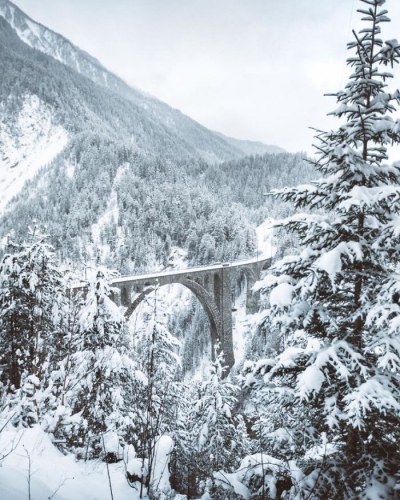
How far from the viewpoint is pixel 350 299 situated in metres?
5.09

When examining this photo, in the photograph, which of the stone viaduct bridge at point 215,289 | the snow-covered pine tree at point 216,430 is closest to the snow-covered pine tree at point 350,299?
the snow-covered pine tree at point 216,430

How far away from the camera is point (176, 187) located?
104562 mm

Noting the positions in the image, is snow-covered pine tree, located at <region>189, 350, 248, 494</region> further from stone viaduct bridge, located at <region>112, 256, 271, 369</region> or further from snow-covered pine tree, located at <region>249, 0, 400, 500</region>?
stone viaduct bridge, located at <region>112, 256, 271, 369</region>

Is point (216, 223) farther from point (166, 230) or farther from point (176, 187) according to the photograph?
point (176, 187)

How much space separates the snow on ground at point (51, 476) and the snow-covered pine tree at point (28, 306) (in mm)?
3904

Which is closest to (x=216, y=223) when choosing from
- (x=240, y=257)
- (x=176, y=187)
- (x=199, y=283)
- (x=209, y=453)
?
(x=240, y=257)

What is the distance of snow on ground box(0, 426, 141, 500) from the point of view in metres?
4.10

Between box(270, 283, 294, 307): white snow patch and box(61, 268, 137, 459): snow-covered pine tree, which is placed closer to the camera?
box(270, 283, 294, 307): white snow patch

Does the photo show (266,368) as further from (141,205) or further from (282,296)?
(141,205)

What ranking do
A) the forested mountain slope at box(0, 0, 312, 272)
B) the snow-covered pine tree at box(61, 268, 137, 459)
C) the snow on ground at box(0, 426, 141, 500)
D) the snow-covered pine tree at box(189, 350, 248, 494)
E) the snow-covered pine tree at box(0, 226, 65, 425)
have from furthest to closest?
the forested mountain slope at box(0, 0, 312, 272)
the snow-covered pine tree at box(189, 350, 248, 494)
the snow-covered pine tree at box(0, 226, 65, 425)
the snow-covered pine tree at box(61, 268, 137, 459)
the snow on ground at box(0, 426, 141, 500)

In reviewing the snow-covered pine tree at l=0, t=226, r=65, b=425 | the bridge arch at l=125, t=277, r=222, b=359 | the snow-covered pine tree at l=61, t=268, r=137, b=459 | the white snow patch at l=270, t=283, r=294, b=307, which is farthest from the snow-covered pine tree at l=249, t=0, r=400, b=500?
the bridge arch at l=125, t=277, r=222, b=359

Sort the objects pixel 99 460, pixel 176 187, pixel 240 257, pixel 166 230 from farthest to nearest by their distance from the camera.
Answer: pixel 176 187 → pixel 166 230 → pixel 240 257 → pixel 99 460

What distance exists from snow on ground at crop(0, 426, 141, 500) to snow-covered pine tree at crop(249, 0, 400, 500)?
3036mm

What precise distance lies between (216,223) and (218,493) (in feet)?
260
